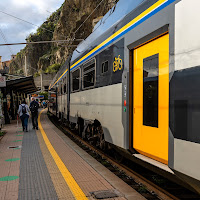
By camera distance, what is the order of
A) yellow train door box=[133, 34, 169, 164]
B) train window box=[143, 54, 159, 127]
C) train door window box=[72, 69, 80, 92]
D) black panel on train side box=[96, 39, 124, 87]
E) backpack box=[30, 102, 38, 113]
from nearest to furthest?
yellow train door box=[133, 34, 169, 164], train window box=[143, 54, 159, 127], black panel on train side box=[96, 39, 124, 87], train door window box=[72, 69, 80, 92], backpack box=[30, 102, 38, 113]

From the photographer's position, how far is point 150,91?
13.9 ft

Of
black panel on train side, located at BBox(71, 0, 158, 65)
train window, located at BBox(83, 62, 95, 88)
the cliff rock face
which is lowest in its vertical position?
train window, located at BBox(83, 62, 95, 88)

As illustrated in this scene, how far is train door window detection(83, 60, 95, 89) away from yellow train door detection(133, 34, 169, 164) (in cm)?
262

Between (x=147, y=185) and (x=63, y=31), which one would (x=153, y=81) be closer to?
(x=147, y=185)

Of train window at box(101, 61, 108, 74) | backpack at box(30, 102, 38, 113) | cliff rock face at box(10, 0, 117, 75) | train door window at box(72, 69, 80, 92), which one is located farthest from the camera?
cliff rock face at box(10, 0, 117, 75)

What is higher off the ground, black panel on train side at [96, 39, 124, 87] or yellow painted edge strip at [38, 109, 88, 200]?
black panel on train side at [96, 39, 124, 87]

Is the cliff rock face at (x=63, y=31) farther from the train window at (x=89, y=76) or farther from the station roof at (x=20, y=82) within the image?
the train window at (x=89, y=76)

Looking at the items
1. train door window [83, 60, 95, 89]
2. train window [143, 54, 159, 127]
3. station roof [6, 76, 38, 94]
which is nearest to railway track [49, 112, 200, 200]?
train window [143, 54, 159, 127]

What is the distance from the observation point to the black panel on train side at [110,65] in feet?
17.4

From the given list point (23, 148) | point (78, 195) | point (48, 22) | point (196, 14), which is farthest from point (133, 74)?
point (48, 22)

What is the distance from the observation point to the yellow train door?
3.83 meters

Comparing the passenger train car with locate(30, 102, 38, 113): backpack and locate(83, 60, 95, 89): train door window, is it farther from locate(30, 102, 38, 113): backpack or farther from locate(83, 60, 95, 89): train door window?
locate(30, 102, 38, 113): backpack

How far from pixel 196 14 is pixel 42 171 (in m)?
4.29

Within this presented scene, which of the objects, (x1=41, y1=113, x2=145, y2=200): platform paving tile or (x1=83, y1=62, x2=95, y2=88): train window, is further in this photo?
(x1=83, y1=62, x2=95, y2=88): train window
